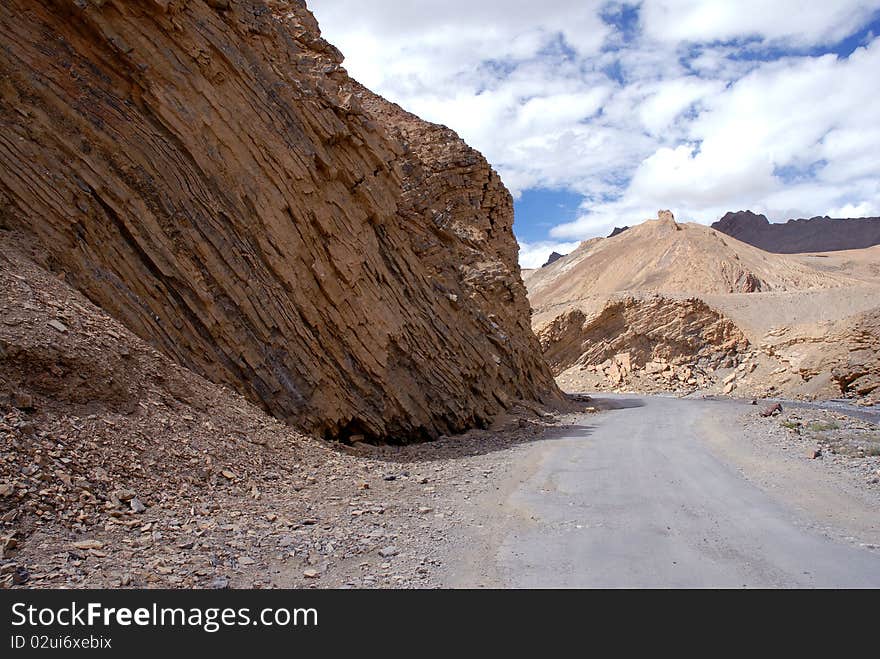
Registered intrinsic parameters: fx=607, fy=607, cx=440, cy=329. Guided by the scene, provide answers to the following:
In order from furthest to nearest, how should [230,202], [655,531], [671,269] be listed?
[671,269]
[230,202]
[655,531]

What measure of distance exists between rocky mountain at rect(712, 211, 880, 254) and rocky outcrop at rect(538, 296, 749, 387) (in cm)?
9071

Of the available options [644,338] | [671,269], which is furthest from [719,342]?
[671,269]

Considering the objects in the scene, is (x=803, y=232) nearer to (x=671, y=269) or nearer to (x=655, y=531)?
(x=671, y=269)

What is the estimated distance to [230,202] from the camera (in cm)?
1123

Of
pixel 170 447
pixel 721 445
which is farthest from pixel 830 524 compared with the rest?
pixel 170 447

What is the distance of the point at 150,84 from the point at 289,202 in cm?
310

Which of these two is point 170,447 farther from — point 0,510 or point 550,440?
point 550,440

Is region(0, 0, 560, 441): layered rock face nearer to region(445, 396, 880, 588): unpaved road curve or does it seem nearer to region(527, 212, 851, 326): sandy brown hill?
region(445, 396, 880, 588): unpaved road curve

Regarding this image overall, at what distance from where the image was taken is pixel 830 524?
662 centimetres

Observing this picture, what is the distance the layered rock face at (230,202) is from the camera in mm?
9711

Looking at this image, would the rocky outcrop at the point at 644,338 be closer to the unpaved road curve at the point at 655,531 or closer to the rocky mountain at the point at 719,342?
the rocky mountain at the point at 719,342

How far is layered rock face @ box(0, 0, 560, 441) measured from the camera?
31.9 ft

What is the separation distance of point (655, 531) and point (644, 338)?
38.8 m

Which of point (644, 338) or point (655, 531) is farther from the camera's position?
point (644, 338)
